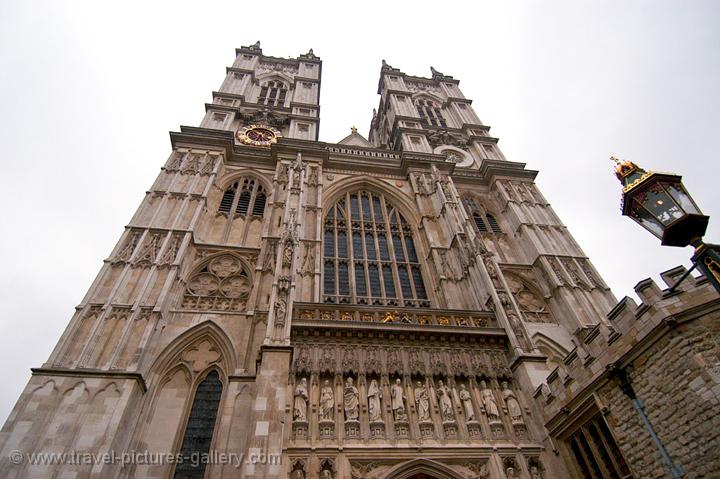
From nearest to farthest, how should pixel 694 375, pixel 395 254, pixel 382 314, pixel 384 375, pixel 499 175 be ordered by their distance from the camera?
pixel 694 375 → pixel 384 375 → pixel 382 314 → pixel 395 254 → pixel 499 175

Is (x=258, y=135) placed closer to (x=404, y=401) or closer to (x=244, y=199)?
(x=244, y=199)

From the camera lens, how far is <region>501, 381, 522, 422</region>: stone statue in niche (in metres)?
9.88

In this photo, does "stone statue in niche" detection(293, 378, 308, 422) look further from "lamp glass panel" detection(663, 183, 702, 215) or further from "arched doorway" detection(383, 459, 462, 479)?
"lamp glass panel" detection(663, 183, 702, 215)

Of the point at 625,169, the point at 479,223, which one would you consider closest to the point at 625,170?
the point at 625,169

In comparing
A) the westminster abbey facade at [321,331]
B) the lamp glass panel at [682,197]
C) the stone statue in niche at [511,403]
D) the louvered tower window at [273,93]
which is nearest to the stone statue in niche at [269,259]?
the westminster abbey facade at [321,331]

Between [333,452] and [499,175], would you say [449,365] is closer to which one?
[333,452]

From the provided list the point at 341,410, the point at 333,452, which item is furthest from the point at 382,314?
the point at 333,452

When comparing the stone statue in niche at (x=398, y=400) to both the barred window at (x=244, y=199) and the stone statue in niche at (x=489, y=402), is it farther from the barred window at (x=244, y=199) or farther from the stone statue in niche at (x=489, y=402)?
the barred window at (x=244, y=199)

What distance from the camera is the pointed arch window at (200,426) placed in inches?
392

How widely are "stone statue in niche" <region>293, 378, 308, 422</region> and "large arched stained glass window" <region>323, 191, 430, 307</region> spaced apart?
496 centimetres

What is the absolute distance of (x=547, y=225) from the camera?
18.8m

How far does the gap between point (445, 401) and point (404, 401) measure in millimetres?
1023

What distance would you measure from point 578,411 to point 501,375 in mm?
2423

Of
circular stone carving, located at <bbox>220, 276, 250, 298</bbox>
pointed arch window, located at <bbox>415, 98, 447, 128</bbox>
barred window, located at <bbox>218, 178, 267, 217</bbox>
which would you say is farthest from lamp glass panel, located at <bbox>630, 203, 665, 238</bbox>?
pointed arch window, located at <bbox>415, 98, 447, 128</bbox>
